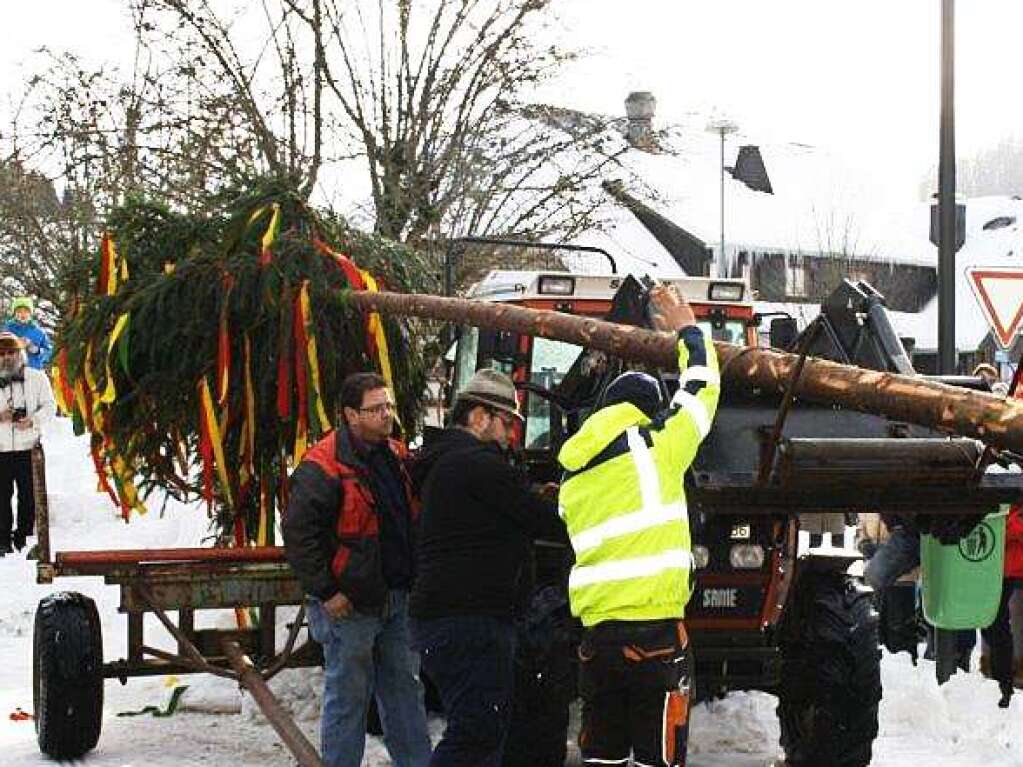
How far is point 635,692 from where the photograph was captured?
6133mm

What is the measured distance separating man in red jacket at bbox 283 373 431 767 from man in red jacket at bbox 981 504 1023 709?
12.8ft

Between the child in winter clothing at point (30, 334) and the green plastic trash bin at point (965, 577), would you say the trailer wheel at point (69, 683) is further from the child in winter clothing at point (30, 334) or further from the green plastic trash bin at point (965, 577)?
the child in winter clothing at point (30, 334)

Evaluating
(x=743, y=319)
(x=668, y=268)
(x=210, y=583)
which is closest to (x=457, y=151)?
(x=743, y=319)

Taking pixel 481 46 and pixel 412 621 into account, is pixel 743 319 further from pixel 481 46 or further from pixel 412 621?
pixel 481 46

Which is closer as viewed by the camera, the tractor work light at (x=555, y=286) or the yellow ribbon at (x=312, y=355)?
the yellow ribbon at (x=312, y=355)

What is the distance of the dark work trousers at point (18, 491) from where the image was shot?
50.2ft

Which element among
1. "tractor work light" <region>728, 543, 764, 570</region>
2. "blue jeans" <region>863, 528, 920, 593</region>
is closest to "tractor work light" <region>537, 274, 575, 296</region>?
"tractor work light" <region>728, 543, 764, 570</region>

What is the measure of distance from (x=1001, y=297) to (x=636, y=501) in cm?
633

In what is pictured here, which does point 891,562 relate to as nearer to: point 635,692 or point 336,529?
point 336,529

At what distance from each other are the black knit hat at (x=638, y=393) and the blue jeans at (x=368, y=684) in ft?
5.02

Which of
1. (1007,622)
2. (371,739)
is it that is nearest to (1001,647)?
(1007,622)

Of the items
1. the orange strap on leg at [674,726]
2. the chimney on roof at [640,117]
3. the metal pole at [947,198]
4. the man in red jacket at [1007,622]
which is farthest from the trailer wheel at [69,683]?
the chimney on roof at [640,117]

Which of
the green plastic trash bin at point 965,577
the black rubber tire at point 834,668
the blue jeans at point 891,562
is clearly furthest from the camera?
the blue jeans at point 891,562

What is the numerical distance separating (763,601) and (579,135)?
15.0 meters
